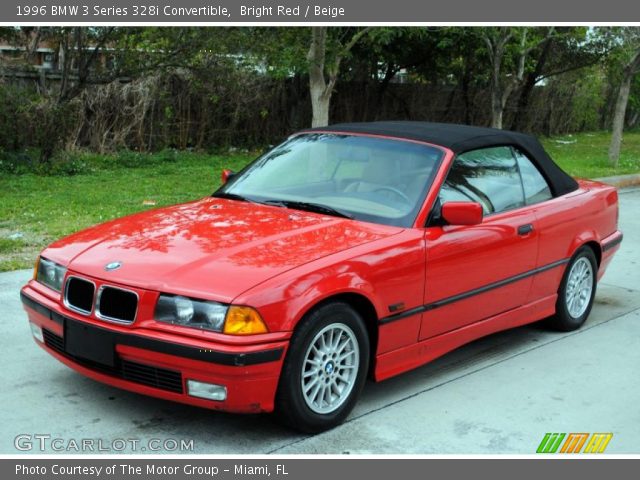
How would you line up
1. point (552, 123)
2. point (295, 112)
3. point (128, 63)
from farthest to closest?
point (552, 123) < point (295, 112) < point (128, 63)

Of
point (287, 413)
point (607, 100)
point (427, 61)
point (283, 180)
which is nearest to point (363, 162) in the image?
point (283, 180)

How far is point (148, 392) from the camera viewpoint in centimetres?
428

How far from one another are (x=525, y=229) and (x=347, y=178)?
1.17 meters

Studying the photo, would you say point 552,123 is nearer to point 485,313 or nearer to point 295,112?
point 295,112

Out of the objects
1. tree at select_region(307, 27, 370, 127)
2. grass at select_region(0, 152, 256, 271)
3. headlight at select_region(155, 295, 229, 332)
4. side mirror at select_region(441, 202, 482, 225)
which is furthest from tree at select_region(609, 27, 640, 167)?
headlight at select_region(155, 295, 229, 332)

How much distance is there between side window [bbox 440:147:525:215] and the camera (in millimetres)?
5453

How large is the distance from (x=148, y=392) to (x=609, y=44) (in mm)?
19412

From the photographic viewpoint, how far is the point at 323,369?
4.43 meters

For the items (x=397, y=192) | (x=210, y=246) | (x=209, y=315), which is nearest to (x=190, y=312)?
(x=209, y=315)

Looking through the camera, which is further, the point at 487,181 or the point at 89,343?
the point at 487,181

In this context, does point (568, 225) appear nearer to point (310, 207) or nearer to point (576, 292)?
point (576, 292)

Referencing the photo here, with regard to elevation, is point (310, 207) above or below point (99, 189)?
above

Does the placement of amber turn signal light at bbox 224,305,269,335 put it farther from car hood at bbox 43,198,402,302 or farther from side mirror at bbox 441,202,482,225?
side mirror at bbox 441,202,482,225

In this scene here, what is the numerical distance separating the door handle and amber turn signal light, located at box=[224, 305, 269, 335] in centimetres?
222
